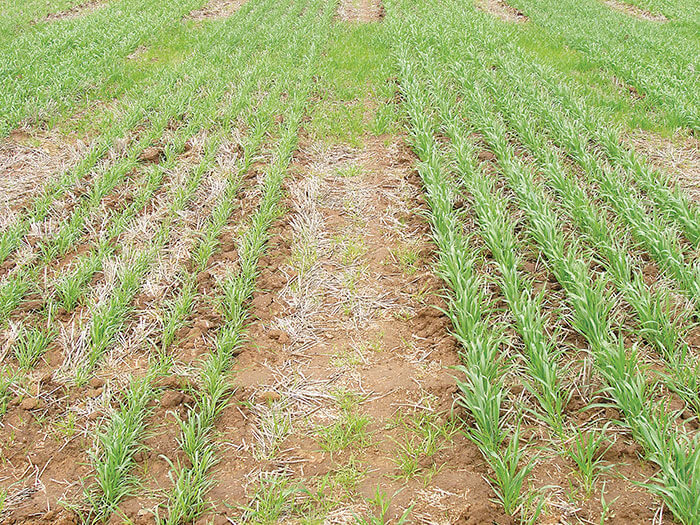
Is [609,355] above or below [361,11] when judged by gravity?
above

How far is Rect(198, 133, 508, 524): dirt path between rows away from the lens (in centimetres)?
263

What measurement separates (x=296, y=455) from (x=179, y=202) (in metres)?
3.15

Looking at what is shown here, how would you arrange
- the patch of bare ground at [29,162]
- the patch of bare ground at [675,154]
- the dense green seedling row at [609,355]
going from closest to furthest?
1. the dense green seedling row at [609,355]
2. the patch of bare ground at [29,162]
3. the patch of bare ground at [675,154]

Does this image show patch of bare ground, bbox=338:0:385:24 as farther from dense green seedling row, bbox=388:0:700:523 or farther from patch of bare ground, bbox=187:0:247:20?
dense green seedling row, bbox=388:0:700:523

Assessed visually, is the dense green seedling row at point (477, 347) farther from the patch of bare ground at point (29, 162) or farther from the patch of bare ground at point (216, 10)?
the patch of bare ground at point (216, 10)

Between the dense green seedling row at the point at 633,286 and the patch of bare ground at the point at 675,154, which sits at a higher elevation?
the dense green seedling row at the point at 633,286

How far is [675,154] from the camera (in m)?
6.25

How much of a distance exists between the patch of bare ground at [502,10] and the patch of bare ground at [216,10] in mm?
7436

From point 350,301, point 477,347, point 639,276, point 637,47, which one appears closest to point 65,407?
point 350,301

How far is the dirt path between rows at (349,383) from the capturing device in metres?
2.63

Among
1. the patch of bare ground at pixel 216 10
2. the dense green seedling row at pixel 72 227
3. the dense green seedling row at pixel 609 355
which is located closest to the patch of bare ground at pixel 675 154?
the dense green seedling row at pixel 609 355

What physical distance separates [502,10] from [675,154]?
11736mm

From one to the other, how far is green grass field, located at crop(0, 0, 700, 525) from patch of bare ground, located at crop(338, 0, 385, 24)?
7309mm

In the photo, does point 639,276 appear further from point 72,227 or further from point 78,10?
point 78,10
